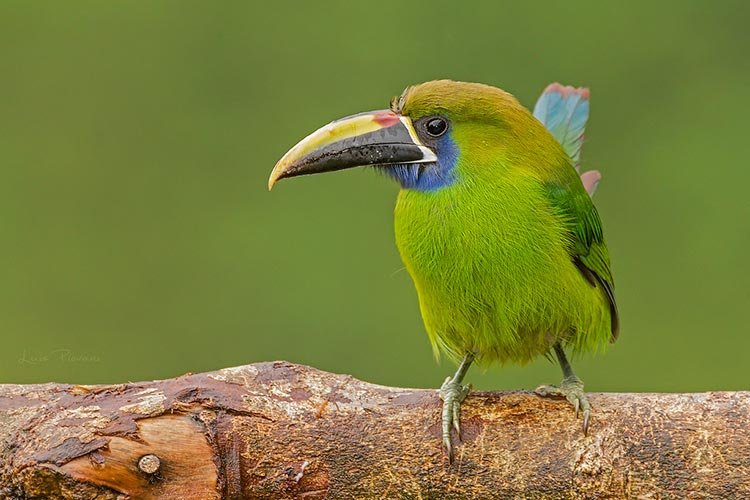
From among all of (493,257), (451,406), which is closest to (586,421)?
(451,406)

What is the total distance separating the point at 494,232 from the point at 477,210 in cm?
8

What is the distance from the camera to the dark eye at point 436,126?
366cm

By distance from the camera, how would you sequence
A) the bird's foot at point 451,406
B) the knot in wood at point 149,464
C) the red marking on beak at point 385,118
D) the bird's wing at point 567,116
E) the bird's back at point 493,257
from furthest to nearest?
the bird's wing at point 567,116, the red marking on beak at point 385,118, the bird's back at point 493,257, the bird's foot at point 451,406, the knot in wood at point 149,464

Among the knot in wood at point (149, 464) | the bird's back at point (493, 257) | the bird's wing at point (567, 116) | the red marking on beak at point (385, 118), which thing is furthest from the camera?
the bird's wing at point (567, 116)

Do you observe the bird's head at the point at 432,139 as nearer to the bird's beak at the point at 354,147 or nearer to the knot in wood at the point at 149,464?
the bird's beak at the point at 354,147

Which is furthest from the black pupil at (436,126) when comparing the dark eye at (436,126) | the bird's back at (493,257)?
the bird's back at (493,257)

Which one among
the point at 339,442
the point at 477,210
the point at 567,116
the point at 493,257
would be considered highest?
the point at 567,116

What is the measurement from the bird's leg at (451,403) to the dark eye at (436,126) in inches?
26.2

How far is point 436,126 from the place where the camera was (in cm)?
366

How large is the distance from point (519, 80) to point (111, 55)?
8.15ft

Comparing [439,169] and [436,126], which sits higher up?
[436,126]

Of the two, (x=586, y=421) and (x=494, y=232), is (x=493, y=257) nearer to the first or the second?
(x=494, y=232)

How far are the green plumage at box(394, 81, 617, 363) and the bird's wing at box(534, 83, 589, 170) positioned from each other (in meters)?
0.89

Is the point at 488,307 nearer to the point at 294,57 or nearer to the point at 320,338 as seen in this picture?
the point at 320,338
